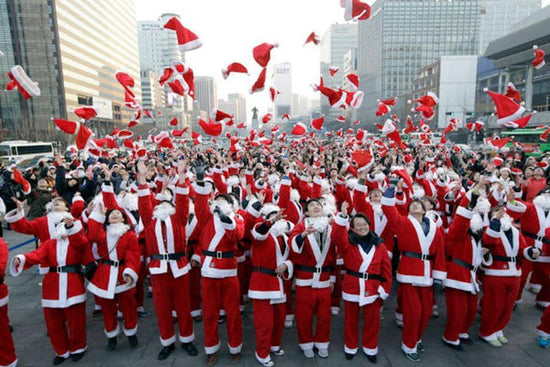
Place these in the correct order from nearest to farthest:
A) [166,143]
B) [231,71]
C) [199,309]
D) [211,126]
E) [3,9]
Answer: [199,309], [211,126], [231,71], [166,143], [3,9]

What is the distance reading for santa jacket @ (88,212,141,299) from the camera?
404 centimetres

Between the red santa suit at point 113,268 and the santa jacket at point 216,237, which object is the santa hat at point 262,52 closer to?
the santa jacket at point 216,237

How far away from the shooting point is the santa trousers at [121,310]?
4.17 metres

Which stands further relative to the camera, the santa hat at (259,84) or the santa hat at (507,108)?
the santa hat at (259,84)

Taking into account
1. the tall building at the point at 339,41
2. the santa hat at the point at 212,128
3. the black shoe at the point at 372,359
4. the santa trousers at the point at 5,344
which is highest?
the tall building at the point at 339,41

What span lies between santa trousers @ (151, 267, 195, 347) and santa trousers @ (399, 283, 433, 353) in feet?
8.40

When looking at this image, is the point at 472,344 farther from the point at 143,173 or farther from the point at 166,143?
the point at 166,143

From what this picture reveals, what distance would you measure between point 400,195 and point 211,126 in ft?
11.5

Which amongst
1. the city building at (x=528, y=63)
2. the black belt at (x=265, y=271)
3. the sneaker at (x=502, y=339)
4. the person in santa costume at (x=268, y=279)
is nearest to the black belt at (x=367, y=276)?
the person in santa costume at (x=268, y=279)

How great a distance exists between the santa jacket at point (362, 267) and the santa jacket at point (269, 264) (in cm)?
62

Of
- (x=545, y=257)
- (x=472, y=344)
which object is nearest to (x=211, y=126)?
(x=472, y=344)

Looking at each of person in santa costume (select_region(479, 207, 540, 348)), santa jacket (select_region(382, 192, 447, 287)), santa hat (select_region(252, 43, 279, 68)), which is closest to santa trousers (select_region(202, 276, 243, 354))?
santa jacket (select_region(382, 192, 447, 287))

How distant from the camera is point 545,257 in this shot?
4.73 metres

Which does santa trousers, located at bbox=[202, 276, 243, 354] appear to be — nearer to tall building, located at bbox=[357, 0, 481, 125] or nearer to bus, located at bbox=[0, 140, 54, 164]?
bus, located at bbox=[0, 140, 54, 164]
